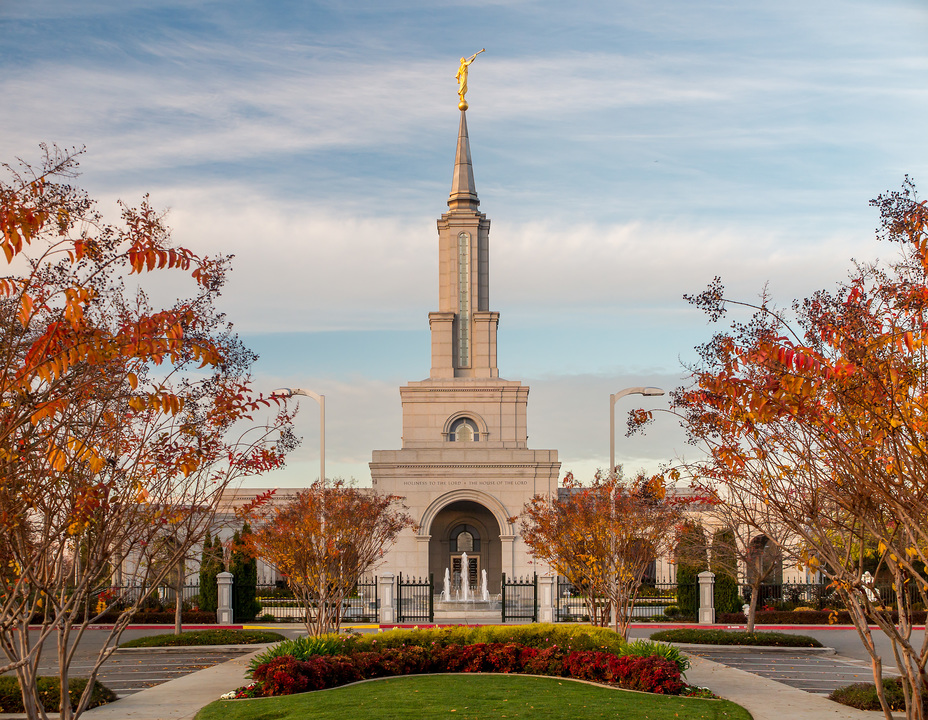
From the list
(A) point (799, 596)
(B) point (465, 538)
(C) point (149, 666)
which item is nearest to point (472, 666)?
(C) point (149, 666)

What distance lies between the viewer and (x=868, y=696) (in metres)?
15.6

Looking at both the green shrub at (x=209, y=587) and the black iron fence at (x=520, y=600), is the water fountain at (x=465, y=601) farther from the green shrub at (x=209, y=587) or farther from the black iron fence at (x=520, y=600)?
the green shrub at (x=209, y=587)

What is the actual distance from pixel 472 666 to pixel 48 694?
7.20 metres

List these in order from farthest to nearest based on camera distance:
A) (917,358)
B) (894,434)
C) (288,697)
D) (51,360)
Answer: (288,697) < (917,358) < (894,434) < (51,360)

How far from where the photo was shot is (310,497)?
25.0 m

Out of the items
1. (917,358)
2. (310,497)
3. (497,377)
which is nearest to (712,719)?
(917,358)

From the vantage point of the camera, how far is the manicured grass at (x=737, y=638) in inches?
1000

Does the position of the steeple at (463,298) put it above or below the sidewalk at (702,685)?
above

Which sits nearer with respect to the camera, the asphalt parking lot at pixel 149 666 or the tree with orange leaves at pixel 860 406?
the tree with orange leaves at pixel 860 406

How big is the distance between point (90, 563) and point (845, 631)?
1109 inches

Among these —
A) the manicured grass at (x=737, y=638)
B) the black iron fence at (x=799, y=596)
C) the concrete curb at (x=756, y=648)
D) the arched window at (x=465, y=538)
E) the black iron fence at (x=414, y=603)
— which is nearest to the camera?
the concrete curb at (x=756, y=648)

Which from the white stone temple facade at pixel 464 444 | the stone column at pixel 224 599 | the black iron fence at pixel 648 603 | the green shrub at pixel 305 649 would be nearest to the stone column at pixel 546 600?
the black iron fence at pixel 648 603

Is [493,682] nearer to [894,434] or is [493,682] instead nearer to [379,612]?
[894,434]

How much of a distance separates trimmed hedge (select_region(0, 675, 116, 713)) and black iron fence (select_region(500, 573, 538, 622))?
56.0 ft
